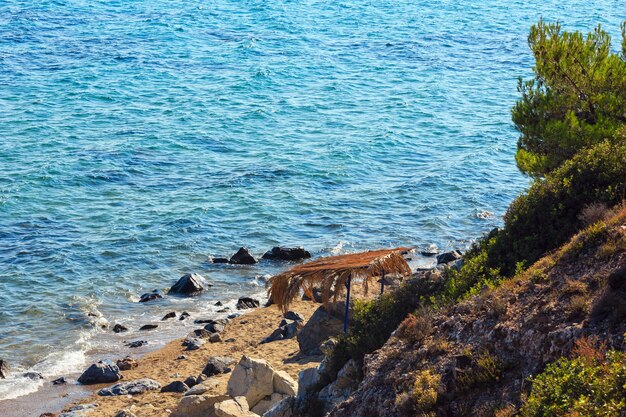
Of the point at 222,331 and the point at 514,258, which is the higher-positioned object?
the point at 514,258

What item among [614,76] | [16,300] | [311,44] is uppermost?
[614,76]

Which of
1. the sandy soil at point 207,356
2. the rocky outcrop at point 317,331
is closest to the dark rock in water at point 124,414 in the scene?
the sandy soil at point 207,356

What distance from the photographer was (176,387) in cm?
2152

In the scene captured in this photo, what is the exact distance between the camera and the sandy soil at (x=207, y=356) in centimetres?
2078

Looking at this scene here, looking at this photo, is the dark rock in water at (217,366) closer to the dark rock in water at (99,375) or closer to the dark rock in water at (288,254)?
the dark rock in water at (99,375)

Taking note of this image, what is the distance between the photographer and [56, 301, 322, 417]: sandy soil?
20781mm

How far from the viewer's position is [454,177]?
135ft

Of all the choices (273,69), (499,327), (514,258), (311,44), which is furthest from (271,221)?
(311,44)

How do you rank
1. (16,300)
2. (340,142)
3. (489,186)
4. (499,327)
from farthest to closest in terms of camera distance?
(340,142)
(489,186)
(16,300)
(499,327)

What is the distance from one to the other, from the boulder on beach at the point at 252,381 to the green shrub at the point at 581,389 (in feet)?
30.3

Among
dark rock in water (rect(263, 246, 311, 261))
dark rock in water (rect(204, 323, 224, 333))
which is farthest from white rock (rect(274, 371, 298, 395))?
dark rock in water (rect(263, 246, 311, 261))

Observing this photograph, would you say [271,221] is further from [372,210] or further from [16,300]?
[16,300]

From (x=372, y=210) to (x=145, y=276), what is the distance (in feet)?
35.4

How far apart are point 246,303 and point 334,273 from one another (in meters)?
7.92
